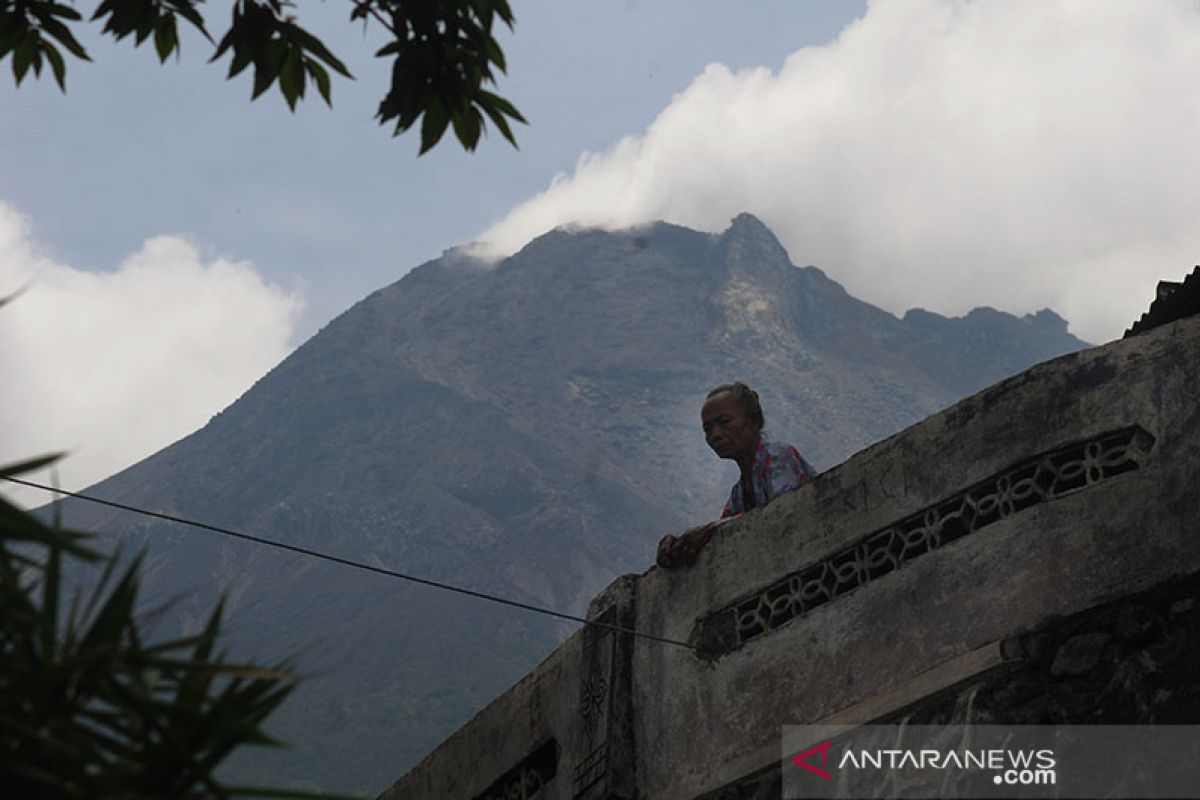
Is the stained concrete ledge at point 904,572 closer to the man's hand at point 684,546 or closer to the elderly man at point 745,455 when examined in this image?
the man's hand at point 684,546

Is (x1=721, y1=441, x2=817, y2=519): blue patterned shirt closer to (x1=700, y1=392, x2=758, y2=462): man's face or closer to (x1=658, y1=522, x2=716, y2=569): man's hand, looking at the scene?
(x1=700, y1=392, x2=758, y2=462): man's face

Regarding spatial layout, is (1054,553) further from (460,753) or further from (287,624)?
(287,624)

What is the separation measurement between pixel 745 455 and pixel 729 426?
0.17 meters

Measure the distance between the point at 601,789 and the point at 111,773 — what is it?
4728mm

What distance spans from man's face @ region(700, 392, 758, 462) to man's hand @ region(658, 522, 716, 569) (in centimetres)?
45

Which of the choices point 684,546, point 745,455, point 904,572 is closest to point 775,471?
point 745,455

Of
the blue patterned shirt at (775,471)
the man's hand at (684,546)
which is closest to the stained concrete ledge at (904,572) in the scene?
the man's hand at (684,546)

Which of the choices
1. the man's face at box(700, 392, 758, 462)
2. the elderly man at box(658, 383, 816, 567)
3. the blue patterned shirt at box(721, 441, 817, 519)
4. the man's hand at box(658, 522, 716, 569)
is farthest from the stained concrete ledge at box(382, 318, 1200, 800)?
the man's face at box(700, 392, 758, 462)

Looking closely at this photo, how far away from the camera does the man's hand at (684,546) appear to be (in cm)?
816

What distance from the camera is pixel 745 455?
848 cm

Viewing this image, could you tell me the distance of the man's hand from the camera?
8156 mm

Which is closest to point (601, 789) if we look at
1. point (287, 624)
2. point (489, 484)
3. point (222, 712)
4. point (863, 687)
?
point (863, 687)

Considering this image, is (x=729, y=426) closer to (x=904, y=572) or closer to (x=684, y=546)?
(x=684, y=546)

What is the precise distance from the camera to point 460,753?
10.1 m
